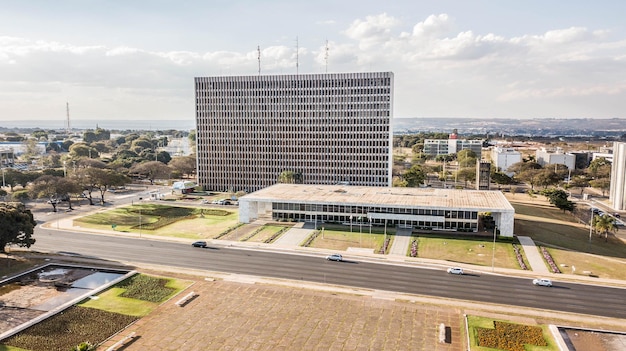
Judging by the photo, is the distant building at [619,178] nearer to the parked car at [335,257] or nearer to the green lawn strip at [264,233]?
the parked car at [335,257]

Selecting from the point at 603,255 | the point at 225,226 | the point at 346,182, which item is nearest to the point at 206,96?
the point at 346,182

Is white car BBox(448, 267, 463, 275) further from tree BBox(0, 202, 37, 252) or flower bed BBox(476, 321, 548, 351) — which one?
tree BBox(0, 202, 37, 252)

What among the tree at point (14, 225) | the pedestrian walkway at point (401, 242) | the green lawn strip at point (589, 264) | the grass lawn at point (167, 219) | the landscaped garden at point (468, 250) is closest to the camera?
the green lawn strip at point (589, 264)

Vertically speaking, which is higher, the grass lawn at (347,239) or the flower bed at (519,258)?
the grass lawn at (347,239)

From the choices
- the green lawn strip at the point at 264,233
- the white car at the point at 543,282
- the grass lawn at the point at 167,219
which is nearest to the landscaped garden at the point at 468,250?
the white car at the point at 543,282

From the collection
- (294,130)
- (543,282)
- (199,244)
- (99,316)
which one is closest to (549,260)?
(543,282)

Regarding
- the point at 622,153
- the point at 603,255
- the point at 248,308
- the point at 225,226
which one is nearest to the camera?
the point at 248,308

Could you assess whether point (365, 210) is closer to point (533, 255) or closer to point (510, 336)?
point (533, 255)

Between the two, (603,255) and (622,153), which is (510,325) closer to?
(603,255)
